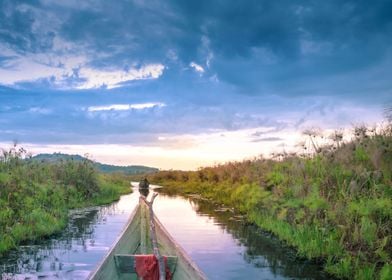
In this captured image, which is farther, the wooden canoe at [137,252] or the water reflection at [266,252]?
the water reflection at [266,252]

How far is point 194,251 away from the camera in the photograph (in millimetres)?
14867

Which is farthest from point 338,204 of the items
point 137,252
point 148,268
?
point 148,268

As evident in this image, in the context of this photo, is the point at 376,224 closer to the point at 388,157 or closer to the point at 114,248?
the point at 388,157

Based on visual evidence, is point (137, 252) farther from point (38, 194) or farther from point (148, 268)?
point (38, 194)

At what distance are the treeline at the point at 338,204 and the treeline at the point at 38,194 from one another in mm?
8583

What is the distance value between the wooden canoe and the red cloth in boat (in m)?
0.14

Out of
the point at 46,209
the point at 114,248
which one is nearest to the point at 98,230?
the point at 46,209

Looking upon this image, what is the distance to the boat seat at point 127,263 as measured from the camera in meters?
7.88

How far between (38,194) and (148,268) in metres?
13.4

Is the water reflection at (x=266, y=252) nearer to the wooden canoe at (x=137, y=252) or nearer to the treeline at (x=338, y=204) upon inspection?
the treeline at (x=338, y=204)

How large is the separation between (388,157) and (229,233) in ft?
26.9

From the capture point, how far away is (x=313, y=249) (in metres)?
12.8

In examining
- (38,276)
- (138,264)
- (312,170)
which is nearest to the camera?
(138,264)

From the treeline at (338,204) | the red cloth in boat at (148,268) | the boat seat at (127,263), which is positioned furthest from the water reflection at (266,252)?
the red cloth in boat at (148,268)
